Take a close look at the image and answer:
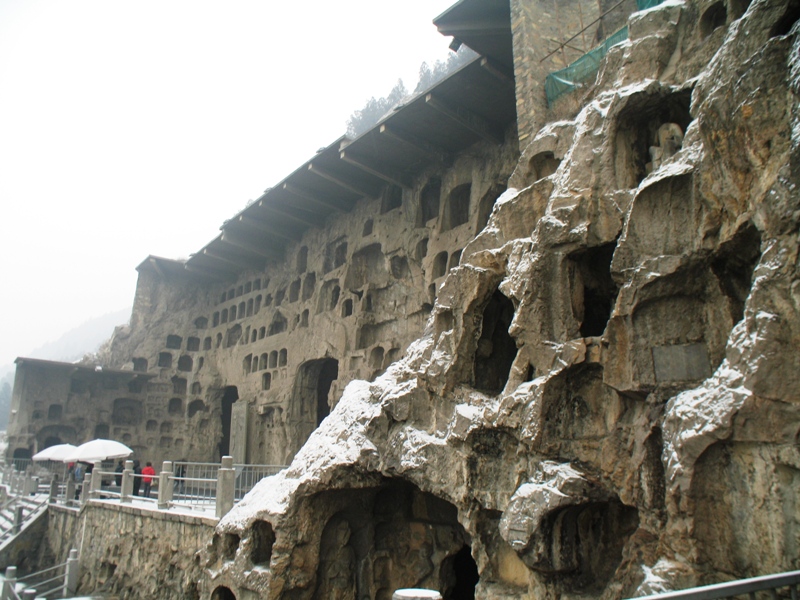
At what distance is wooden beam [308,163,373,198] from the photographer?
17.4 m

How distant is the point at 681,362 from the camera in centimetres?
556

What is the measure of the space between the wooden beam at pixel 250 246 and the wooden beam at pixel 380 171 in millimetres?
7180

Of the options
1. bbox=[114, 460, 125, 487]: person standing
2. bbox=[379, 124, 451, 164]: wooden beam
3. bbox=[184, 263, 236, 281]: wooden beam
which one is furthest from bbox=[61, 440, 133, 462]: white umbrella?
bbox=[184, 263, 236, 281]: wooden beam

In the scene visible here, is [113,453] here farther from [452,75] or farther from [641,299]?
[641,299]

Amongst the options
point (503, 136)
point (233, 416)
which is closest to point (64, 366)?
point (233, 416)

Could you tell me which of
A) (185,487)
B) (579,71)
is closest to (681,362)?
(579,71)

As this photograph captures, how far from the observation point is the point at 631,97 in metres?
6.89

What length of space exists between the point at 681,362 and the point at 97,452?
49.2 feet

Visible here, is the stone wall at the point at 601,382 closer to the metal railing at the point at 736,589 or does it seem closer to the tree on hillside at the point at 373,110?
the metal railing at the point at 736,589

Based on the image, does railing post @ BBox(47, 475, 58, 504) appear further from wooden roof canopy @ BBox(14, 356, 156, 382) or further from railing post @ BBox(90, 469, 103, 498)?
wooden roof canopy @ BBox(14, 356, 156, 382)

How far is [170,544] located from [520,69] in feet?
36.1

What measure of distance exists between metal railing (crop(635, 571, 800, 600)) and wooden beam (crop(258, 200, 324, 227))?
1835 centimetres

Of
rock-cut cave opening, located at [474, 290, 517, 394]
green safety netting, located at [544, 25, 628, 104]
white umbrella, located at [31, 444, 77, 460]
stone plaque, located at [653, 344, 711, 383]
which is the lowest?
white umbrella, located at [31, 444, 77, 460]

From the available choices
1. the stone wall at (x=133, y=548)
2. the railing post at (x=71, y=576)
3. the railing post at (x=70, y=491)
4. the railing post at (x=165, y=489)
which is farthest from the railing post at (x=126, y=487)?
the railing post at (x=70, y=491)
